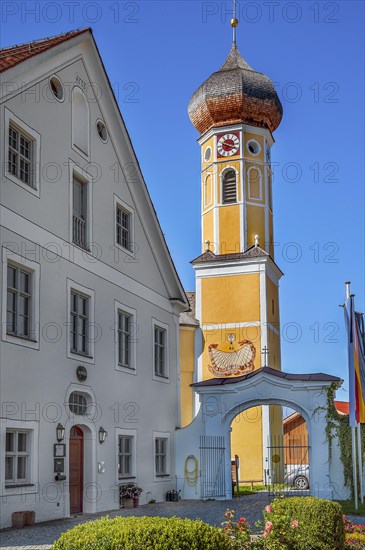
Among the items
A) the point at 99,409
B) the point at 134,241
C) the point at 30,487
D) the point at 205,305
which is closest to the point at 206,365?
the point at 205,305

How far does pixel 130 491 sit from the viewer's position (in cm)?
2197

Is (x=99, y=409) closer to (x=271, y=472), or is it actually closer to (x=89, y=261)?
(x=89, y=261)

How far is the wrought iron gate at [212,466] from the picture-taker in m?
25.5

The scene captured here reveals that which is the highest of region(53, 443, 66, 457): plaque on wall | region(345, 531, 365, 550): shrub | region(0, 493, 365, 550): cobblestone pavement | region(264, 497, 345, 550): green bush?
region(53, 443, 66, 457): plaque on wall

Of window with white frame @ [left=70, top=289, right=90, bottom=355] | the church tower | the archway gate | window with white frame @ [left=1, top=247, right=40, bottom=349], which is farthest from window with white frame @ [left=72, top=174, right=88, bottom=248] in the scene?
the church tower

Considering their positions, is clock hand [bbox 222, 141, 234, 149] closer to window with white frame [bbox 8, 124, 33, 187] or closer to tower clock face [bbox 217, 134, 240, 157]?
tower clock face [bbox 217, 134, 240, 157]

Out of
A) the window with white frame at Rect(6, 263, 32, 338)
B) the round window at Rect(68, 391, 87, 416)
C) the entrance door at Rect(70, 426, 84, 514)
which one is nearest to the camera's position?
the window with white frame at Rect(6, 263, 32, 338)

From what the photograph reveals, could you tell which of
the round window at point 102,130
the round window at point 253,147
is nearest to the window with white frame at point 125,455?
the round window at point 102,130

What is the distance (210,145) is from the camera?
39906 millimetres

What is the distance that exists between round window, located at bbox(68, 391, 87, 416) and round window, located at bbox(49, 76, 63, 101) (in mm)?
7002

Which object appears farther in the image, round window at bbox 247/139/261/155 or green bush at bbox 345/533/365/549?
round window at bbox 247/139/261/155

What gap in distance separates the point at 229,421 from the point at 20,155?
11618 millimetres

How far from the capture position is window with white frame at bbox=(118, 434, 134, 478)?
22297mm

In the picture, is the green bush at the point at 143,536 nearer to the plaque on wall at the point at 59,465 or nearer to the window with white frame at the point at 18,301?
the window with white frame at the point at 18,301
